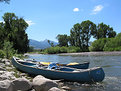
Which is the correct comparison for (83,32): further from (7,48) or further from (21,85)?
(21,85)

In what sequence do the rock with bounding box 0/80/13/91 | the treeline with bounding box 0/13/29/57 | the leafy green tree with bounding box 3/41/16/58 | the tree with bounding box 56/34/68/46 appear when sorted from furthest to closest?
the tree with bounding box 56/34/68/46 → the treeline with bounding box 0/13/29/57 → the leafy green tree with bounding box 3/41/16/58 → the rock with bounding box 0/80/13/91

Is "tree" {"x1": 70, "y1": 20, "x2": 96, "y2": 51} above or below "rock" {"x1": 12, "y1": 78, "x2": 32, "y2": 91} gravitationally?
above

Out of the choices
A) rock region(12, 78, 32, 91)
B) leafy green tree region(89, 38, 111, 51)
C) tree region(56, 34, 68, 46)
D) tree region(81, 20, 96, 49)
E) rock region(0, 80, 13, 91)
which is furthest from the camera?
tree region(56, 34, 68, 46)

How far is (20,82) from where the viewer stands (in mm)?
6945

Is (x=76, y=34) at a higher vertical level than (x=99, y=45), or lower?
higher

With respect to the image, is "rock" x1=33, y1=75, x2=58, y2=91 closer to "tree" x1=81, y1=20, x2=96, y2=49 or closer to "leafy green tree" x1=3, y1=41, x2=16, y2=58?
"leafy green tree" x1=3, y1=41, x2=16, y2=58

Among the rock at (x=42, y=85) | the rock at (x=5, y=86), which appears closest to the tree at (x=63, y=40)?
the rock at (x=42, y=85)

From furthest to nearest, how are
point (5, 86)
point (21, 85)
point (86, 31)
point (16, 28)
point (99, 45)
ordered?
point (86, 31), point (99, 45), point (16, 28), point (21, 85), point (5, 86)

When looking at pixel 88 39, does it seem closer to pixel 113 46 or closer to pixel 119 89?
pixel 113 46

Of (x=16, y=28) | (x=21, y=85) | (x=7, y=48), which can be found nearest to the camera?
(x=21, y=85)

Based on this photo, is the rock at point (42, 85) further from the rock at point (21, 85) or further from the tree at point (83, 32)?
the tree at point (83, 32)

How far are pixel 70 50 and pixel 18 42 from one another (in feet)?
92.0

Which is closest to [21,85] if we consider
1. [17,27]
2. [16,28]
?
[16,28]

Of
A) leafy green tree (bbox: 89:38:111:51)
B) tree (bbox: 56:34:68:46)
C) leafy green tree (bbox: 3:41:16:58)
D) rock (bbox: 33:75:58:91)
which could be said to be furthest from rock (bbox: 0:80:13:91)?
tree (bbox: 56:34:68:46)
